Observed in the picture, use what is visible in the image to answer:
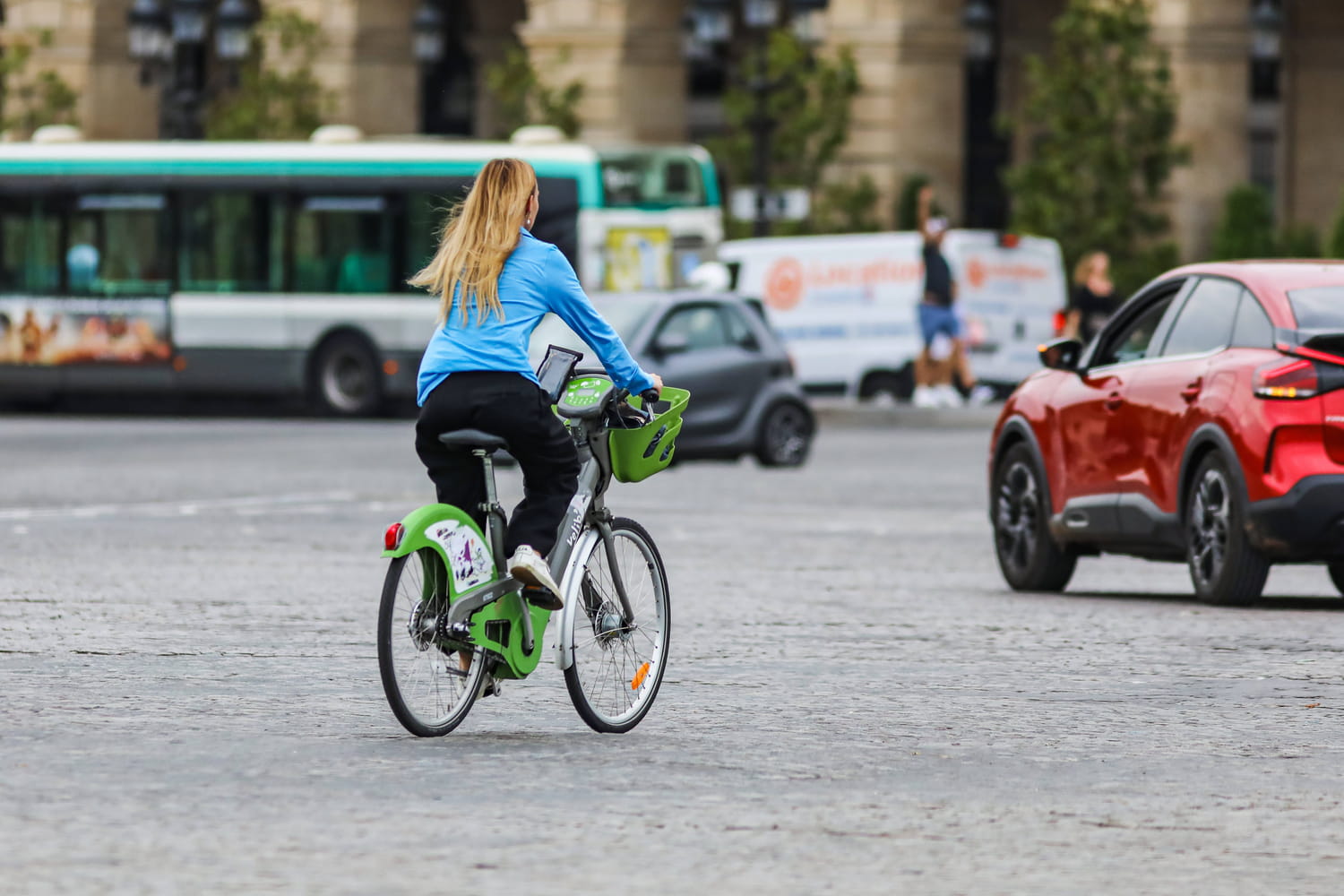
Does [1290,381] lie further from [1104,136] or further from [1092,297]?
[1104,136]

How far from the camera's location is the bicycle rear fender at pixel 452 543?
7.79 m

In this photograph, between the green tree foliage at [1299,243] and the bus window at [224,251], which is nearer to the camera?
the bus window at [224,251]

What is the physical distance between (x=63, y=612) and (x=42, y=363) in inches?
857

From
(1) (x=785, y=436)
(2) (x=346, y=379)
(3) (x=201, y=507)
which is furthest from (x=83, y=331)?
(3) (x=201, y=507)

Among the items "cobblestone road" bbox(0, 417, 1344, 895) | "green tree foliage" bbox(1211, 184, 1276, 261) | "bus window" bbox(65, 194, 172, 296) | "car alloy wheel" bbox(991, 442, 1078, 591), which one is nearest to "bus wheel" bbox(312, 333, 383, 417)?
"bus window" bbox(65, 194, 172, 296)

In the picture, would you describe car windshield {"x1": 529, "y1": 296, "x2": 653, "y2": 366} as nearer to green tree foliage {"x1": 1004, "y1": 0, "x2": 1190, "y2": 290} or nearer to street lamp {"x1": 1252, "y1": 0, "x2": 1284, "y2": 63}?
green tree foliage {"x1": 1004, "y1": 0, "x2": 1190, "y2": 290}

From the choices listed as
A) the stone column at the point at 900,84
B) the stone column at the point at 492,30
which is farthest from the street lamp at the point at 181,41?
the stone column at the point at 492,30

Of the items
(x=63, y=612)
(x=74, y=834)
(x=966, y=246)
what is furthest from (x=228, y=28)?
(x=74, y=834)

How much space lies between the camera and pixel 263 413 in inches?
1414

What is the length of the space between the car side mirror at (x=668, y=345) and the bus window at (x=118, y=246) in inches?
429

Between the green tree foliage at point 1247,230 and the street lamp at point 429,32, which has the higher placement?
the street lamp at point 429,32

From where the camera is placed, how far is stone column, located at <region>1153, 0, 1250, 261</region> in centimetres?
3884

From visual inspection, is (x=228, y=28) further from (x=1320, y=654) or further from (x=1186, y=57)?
(x=1320, y=654)

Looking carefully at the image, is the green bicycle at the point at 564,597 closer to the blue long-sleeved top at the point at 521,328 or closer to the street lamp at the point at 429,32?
the blue long-sleeved top at the point at 521,328
